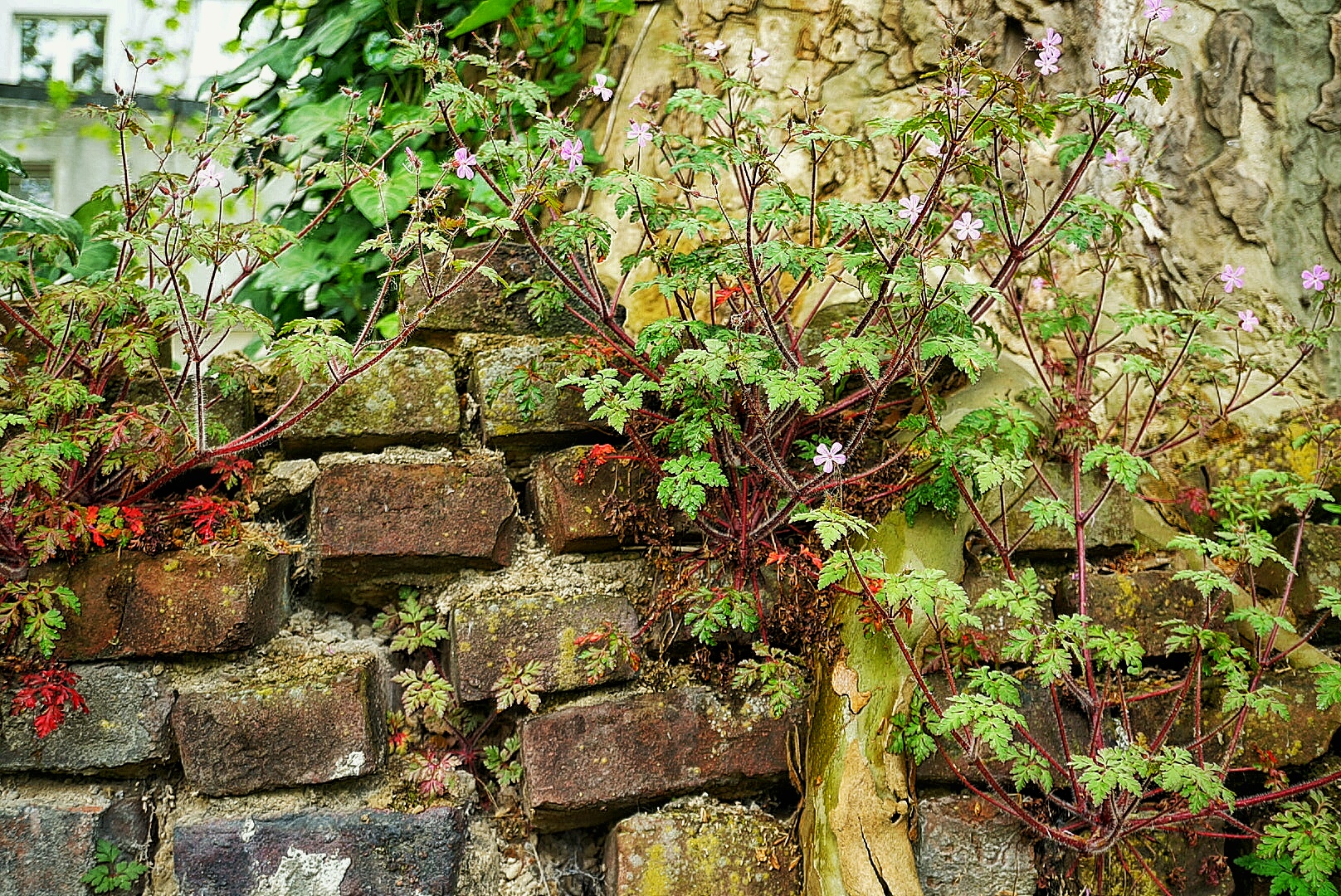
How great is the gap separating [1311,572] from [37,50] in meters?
3.02

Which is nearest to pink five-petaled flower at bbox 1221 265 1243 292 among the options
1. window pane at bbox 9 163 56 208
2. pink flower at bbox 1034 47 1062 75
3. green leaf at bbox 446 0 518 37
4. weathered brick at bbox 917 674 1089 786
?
pink flower at bbox 1034 47 1062 75

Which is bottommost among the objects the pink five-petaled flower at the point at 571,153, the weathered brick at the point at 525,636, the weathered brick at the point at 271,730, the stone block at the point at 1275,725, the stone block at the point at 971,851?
the stone block at the point at 971,851

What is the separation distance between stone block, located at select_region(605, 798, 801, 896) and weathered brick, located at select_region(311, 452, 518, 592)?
18.8 inches

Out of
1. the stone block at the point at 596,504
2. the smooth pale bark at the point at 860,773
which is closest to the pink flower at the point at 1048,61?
the smooth pale bark at the point at 860,773

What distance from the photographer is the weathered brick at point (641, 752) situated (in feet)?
5.00

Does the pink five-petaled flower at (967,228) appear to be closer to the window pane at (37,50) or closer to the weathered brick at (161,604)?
the weathered brick at (161,604)

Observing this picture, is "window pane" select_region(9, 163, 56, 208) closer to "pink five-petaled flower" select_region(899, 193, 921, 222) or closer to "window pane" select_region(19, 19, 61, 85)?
"window pane" select_region(19, 19, 61, 85)

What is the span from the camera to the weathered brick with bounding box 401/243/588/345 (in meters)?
1.78

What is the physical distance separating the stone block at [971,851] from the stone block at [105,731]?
3.75 ft

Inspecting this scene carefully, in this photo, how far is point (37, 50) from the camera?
251 centimetres

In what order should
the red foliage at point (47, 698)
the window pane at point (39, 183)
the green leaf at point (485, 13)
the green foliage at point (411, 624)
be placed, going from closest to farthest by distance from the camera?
the red foliage at point (47, 698) → the green foliage at point (411, 624) → the green leaf at point (485, 13) → the window pane at point (39, 183)

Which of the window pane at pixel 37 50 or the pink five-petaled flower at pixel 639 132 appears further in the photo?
the window pane at pixel 37 50

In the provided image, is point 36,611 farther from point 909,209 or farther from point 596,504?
point 909,209

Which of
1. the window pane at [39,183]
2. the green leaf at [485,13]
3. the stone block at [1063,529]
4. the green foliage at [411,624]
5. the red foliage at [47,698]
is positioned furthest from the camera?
the window pane at [39,183]
